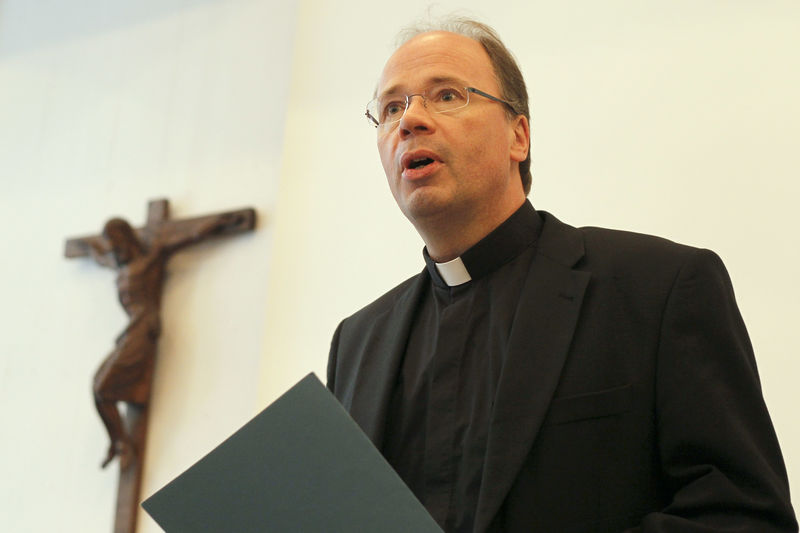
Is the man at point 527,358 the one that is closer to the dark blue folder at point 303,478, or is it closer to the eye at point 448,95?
the eye at point 448,95

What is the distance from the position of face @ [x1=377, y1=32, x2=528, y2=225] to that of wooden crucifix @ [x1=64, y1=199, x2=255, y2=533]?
230 centimetres

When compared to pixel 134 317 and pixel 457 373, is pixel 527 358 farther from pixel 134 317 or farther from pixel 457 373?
pixel 134 317

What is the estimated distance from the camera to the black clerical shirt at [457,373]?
1.77m

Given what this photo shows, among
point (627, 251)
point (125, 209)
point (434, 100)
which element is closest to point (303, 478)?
point (627, 251)

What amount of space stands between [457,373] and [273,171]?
2709mm

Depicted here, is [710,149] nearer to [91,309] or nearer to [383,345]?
[383,345]

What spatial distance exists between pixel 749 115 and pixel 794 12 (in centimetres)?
41

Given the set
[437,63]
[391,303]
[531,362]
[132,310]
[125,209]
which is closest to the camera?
[531,362]

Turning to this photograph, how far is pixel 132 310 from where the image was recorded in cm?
461

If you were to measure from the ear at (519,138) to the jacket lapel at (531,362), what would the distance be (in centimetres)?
37

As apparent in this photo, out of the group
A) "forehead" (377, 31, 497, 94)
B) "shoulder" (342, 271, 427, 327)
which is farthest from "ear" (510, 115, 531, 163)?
"shoulder" (342, 271, 427, 327)

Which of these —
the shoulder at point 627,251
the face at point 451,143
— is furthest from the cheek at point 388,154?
the shoulder at point 627,251

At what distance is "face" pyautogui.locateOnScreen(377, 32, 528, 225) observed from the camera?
6.75 feet

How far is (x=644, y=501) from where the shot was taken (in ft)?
5.35
